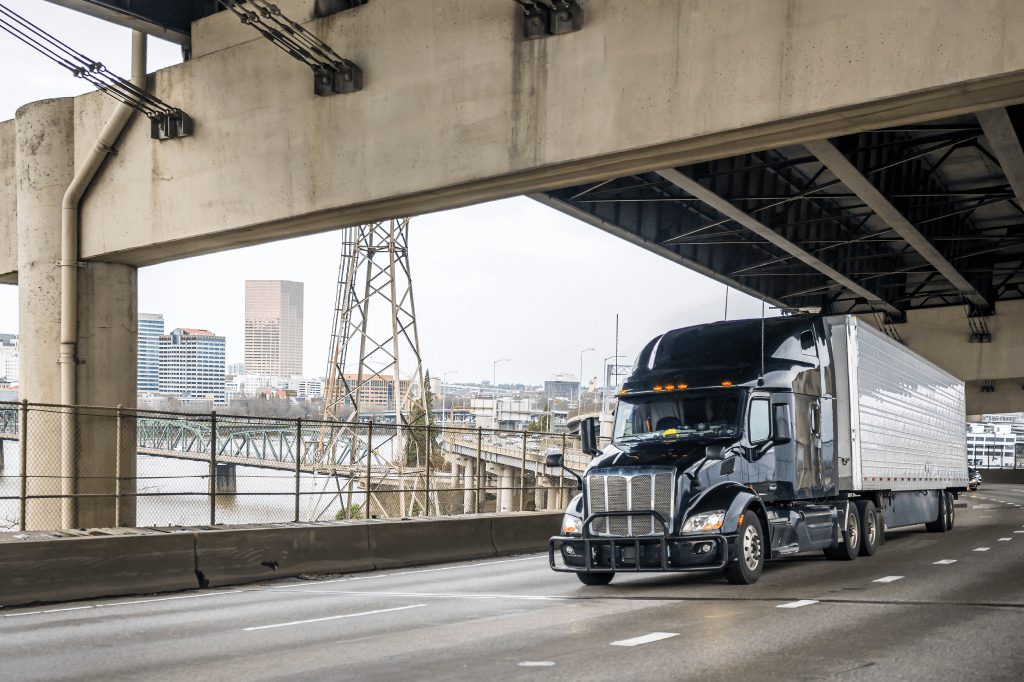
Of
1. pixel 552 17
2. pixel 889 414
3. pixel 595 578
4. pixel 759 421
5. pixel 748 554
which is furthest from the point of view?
pixel 889 414

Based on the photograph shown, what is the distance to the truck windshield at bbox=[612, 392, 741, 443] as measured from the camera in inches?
549

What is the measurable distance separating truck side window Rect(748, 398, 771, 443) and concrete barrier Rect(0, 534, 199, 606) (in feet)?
25.5

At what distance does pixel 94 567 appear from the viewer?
12.2 meters

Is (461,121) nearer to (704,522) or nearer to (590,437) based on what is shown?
(590,437)

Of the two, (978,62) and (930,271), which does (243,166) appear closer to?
(978,62)

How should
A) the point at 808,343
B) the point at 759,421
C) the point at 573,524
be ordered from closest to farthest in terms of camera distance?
the point at 573,524 → the point at 759,421 → the point at 808,343

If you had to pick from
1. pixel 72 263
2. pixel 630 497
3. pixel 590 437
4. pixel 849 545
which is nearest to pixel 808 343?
pixel 849 545

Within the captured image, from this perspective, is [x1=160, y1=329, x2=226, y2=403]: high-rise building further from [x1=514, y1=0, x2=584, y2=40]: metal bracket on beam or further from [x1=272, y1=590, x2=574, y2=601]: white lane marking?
[x1=514, y1=0, x2=584, y2=40]: metal bracket on beam

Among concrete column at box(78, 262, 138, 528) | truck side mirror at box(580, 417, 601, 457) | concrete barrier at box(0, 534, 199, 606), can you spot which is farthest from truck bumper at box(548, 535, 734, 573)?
→ concrete column at box(78, 262, 138, 528)

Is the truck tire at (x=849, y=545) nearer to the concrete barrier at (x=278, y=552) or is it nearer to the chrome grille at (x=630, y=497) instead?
the chrome grille at (x=630, y=497)

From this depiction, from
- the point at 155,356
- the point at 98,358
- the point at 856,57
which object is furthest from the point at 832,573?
the point at 155,356

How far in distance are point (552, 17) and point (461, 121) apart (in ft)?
5.91

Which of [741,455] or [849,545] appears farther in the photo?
[849,545]

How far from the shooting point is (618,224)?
25.9m
